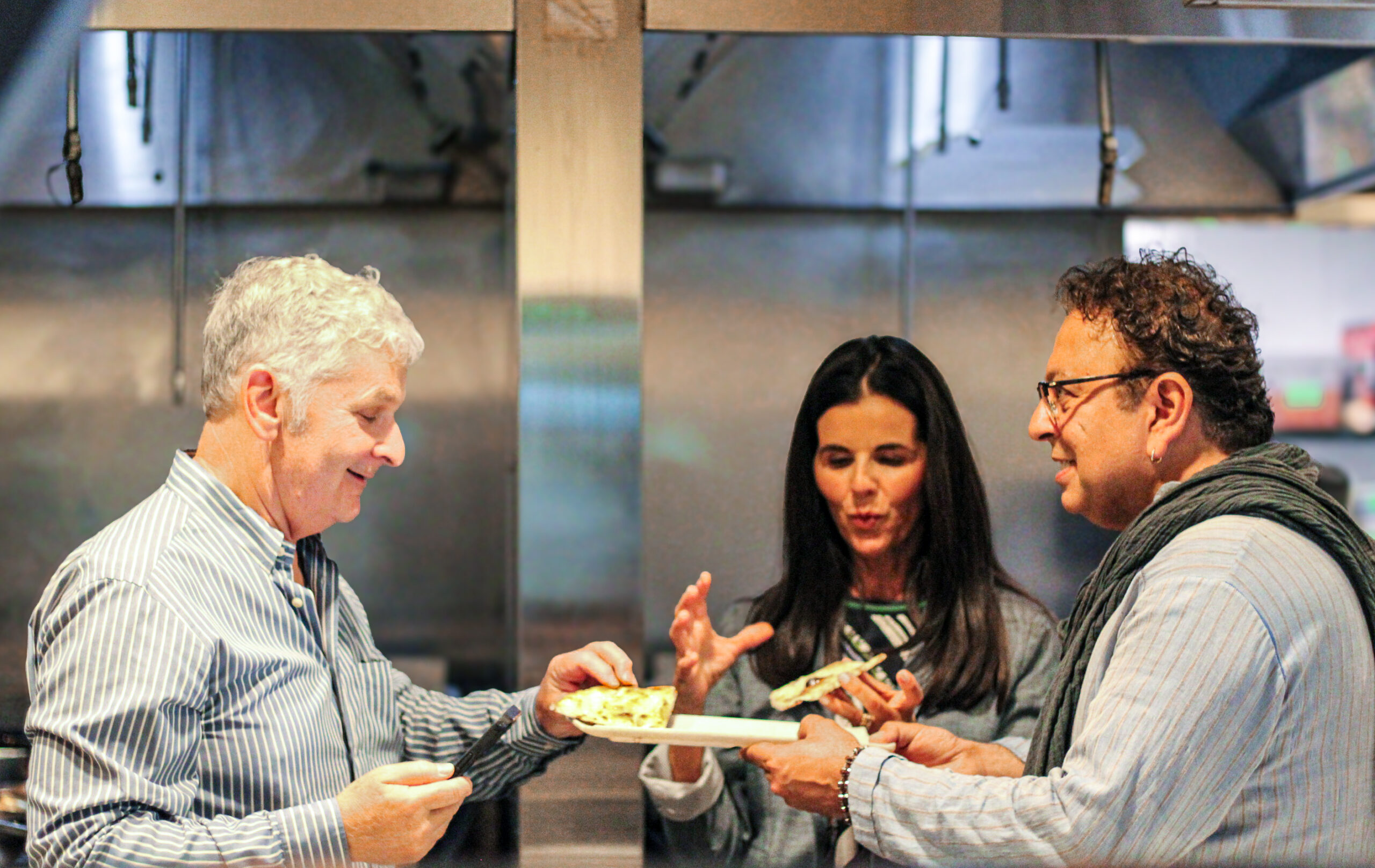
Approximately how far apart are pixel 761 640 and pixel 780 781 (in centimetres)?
25

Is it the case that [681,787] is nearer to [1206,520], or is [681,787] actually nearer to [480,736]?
[480,736]

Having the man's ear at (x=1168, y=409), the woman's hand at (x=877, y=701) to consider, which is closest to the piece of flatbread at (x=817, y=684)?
the woman's hand at (x=877, y=701)

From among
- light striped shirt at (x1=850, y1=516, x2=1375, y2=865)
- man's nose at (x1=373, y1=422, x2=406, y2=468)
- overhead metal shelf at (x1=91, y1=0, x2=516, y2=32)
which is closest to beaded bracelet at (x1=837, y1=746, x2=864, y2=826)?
light striped shirt at (x1=850, y1=516, x2=1375, y2=865)

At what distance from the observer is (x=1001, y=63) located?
7.74 feet

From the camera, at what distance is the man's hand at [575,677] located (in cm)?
147

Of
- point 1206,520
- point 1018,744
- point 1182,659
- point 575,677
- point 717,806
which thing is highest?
point 1206,520

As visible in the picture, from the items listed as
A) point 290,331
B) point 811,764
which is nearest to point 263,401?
point 290,331

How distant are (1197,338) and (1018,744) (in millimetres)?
601

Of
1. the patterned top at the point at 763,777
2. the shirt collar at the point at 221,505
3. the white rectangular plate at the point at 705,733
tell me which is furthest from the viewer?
the patterned top at the point at 763,777

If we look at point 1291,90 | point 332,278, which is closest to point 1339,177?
point 1291,90

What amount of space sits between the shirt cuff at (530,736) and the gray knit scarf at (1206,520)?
23.7 inches

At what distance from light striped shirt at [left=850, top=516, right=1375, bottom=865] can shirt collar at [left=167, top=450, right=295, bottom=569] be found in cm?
80

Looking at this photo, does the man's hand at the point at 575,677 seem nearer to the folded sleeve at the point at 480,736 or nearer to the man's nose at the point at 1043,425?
the folded sleeve at the point at 480,736

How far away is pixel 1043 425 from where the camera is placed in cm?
141
